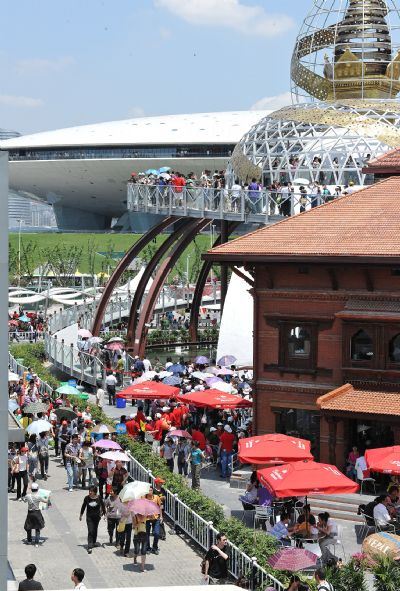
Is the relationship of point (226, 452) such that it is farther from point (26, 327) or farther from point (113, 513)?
point (26, 327)

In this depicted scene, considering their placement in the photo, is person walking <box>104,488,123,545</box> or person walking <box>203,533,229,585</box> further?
person walking <box>104,488,123,545</box>

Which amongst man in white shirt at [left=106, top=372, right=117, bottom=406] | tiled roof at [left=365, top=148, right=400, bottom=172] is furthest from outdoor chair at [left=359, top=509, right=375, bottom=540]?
man in white shirt at [left=106, top=372, right=117, bottom=406]

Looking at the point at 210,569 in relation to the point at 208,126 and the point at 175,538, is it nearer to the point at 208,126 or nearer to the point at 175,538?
the point at 175,538

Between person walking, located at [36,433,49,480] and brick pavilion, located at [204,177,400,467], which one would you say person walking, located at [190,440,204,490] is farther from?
person walking, located at [36,433,49,480]

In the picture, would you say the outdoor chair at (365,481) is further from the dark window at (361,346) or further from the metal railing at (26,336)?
the metal railing at (26,336)

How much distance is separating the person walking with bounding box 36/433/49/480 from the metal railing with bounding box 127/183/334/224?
15.0 metres

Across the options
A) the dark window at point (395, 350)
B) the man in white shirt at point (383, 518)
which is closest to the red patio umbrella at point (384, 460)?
the man in white shirt at point (383, 518)

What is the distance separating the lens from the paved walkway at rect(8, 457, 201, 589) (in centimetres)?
2038

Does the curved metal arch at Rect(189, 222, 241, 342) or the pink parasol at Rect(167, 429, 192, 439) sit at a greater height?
the curved metal arch at Rect(189, 222, 241, 342)

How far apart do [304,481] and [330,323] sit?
25.3ft

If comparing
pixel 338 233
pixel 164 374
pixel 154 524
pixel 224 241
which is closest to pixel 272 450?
pixel 154 524

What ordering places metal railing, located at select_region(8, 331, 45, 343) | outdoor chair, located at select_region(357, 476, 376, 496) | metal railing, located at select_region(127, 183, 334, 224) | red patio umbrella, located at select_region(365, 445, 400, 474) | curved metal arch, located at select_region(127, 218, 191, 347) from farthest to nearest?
1. metal railing, located at select_region(8, 331, 45, 343)
2. curved metal arch, located at select_region(127, 218, 191, 347)
3. metal railing, located at select_region(127, 183, 334, 224)
4. outdoor chair, located at select_region(357, 476, 376, 496)
5. red patio umbrella, located at select_region(365, 445, 400, 474)

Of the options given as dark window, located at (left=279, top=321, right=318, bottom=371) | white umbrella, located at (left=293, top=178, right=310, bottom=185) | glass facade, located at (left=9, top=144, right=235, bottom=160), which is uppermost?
glass facade, located at (left=9, top=144, right=235, bottom=160)

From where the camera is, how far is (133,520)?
2144 centimetres
